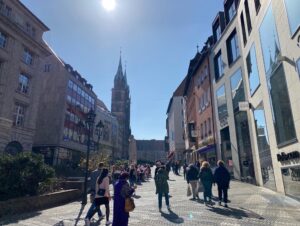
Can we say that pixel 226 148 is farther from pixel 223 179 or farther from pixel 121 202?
pixel 121 202

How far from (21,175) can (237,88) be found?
1614cm

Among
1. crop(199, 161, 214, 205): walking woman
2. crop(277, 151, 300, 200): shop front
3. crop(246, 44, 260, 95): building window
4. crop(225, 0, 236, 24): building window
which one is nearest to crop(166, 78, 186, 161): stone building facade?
crop(225, 0, 236, 24): building window

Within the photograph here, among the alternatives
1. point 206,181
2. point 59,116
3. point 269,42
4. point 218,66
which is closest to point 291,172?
point 206,181

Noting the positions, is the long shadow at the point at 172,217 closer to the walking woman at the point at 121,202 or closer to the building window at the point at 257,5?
the walking woman at the point at 121,202

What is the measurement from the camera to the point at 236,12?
2006 centimetres

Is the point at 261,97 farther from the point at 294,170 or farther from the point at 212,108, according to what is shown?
the point at 212,108

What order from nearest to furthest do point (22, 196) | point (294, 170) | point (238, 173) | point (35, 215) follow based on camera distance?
point (35, 215) → point (22, 196) → point (294, 170) → point (238, 173)

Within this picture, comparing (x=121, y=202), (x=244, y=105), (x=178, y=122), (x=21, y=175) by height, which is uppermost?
(x=178, y=122)

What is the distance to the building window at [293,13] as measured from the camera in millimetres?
9906

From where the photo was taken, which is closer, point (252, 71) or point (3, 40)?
point (252, 71)

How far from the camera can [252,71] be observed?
54.4 ft

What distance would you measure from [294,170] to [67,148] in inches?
1390

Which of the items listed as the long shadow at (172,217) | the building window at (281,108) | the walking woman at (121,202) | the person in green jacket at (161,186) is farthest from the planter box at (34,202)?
the building window at (281,108)

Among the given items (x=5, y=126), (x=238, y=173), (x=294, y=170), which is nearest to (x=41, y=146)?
(x=5, y=126)
